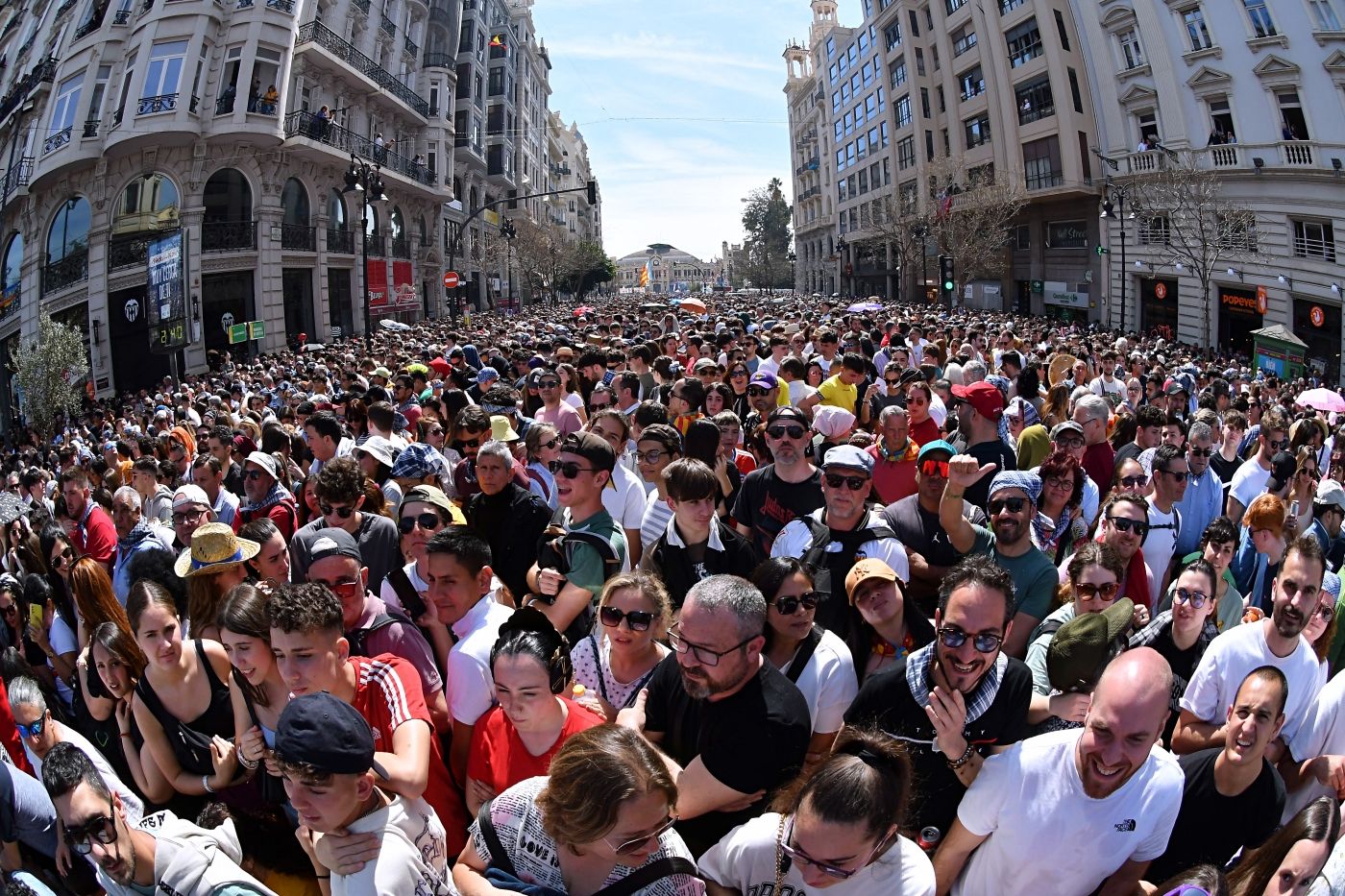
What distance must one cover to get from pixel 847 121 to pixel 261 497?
6580 centimetres

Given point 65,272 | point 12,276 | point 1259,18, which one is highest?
point 1259,18

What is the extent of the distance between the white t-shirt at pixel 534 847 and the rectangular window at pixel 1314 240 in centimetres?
2958

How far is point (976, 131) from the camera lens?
44062 mm

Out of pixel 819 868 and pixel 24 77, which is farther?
pixel 24 77

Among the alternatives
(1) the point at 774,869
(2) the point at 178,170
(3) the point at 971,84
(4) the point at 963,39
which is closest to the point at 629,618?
(1) the point at 774,869

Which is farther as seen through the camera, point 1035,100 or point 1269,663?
point 1035,100

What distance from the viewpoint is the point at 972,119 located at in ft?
146

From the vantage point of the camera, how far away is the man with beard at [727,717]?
2.48 meters

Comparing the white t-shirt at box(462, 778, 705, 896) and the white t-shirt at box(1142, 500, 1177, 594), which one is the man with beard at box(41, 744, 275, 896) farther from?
the white t-shirt at box(1142, 500, 1177, 594)

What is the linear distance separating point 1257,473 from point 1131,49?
113 ft

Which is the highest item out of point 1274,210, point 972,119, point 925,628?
point 972,119

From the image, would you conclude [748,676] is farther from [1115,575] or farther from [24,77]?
[24,77]

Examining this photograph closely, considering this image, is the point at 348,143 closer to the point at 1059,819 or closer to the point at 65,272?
the point at 65,272

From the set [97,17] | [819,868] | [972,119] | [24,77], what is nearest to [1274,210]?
[972,119]
